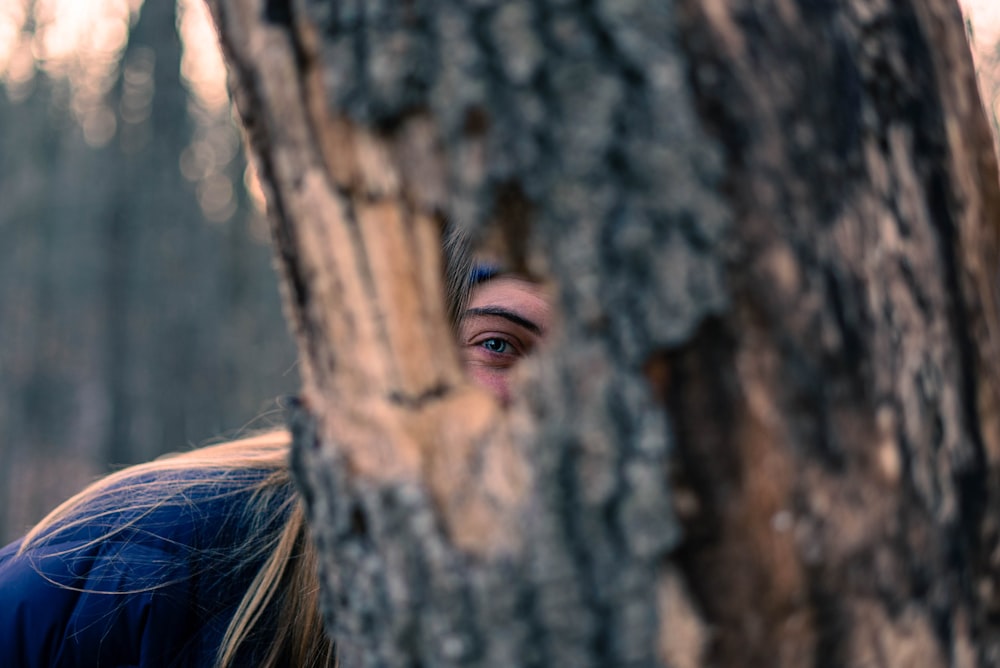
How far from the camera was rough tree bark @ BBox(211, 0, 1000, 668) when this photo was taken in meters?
0.83

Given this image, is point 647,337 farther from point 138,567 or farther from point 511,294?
point 138,567

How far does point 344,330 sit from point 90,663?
1.17 m

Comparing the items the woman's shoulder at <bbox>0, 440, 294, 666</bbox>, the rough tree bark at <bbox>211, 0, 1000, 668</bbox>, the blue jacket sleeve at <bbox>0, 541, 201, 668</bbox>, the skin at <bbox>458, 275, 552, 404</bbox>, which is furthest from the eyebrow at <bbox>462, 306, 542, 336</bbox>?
the rough tree bark at <bbox>211, 0, 1000, 668</bbox>

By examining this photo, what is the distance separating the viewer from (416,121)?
0.87 m

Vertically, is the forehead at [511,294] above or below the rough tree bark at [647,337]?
above

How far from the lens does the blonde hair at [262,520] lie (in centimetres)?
176

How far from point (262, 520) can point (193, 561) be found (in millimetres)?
170

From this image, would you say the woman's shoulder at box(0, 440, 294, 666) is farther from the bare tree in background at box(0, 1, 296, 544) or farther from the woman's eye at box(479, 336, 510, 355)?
the bare tree in background at box(0, 1, 296, 544)

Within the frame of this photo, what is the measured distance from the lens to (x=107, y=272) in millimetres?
11305

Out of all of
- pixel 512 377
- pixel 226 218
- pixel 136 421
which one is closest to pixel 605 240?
pixel 512 377

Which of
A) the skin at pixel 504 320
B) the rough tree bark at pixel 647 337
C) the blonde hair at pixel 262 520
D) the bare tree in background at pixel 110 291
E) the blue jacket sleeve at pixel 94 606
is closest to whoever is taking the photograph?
the rough tree bark at pixel 647 337

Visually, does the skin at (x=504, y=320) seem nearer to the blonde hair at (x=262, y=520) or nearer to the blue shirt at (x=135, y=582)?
the blonde hair at (x=262, y=520)

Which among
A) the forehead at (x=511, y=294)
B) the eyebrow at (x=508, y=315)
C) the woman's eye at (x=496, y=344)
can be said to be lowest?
the woman's eye at (x=496, y=344)

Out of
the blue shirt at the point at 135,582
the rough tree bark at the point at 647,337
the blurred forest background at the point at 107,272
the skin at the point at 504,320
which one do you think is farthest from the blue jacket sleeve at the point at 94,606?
the blurred forest background at the point at 107,272
